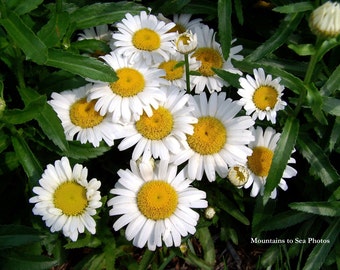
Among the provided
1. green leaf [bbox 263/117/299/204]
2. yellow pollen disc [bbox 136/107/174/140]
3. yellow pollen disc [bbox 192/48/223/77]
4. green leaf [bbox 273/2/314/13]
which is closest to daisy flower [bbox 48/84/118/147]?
yellow pollen disc [bbox 136/107/174/140]

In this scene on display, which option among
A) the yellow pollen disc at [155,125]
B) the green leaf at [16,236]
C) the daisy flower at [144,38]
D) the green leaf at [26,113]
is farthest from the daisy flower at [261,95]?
the green leaf at [16,236]

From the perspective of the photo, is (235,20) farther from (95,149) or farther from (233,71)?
(95,149)

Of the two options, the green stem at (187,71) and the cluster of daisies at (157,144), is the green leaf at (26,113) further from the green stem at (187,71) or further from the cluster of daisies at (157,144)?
the green stem at (187,71)

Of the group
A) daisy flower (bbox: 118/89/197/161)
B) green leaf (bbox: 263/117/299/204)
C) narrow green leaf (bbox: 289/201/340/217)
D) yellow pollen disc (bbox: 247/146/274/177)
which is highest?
daisy flower (bbox: 118/89/197/161)

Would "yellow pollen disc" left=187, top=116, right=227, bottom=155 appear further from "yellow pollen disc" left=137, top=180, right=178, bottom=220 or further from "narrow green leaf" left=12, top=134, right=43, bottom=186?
"narrow green leaf" left=12, top=134, right=43, bottom=186

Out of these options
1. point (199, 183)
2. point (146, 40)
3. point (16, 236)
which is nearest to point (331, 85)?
point (199, 183)

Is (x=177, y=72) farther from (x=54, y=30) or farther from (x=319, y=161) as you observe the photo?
(x=319, y=161)
